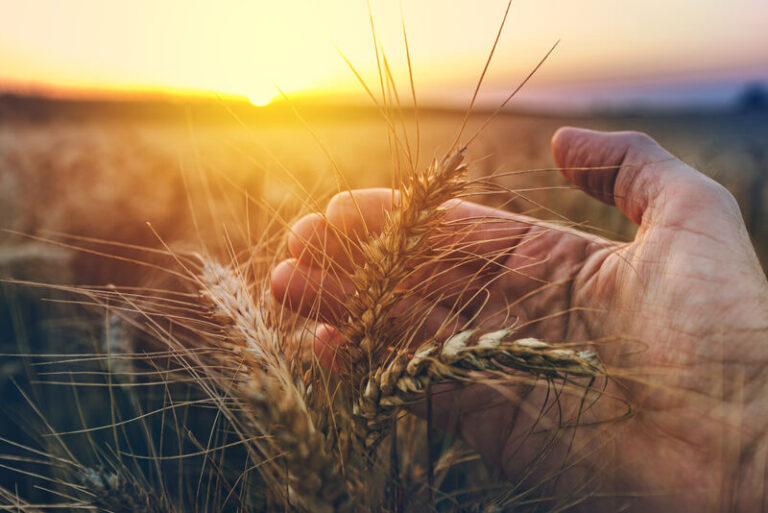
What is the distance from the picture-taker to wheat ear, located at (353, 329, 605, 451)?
0.92 meters

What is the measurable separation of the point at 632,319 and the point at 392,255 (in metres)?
0.95

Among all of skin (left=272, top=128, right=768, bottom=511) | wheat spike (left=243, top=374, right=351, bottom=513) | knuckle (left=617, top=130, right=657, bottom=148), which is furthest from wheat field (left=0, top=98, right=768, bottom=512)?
knuckle (left=617, top=130, right=657, bottom=148)

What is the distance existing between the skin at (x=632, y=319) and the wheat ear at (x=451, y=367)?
8.7 inches

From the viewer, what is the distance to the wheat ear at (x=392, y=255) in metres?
1.15

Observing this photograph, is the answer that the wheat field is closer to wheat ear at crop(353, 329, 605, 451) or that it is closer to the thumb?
wheat ear at crop(353, 329, 605, 451)

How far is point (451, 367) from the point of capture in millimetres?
965

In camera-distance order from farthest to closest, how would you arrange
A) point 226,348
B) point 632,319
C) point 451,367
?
point 632,319 → point 226,348 → point 451,367

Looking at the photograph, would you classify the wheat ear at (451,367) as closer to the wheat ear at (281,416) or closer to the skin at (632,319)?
the wheat ear at (281,416)

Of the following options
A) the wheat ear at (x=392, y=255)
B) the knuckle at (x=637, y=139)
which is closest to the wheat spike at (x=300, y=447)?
the wheat ear at (x=392, y=255)

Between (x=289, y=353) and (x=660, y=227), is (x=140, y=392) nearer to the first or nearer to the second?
(x=289, y=353)

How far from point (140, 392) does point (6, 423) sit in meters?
0.64

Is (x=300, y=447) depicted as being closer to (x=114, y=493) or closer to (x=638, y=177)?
(x=114, y=493)

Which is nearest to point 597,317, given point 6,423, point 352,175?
point 6,423

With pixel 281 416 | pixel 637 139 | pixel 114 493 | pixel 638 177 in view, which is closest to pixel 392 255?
pixel 281 416
